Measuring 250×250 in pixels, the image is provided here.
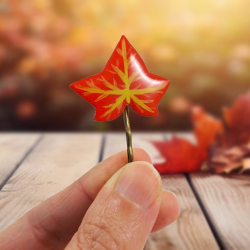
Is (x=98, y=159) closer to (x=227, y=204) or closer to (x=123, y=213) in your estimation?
(x=227, y=204)

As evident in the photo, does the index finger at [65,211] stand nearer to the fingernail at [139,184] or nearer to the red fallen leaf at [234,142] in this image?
the fingernail at [139,184]

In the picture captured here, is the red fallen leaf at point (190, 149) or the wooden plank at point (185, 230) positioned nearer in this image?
the wooden plank at point (185, 230)

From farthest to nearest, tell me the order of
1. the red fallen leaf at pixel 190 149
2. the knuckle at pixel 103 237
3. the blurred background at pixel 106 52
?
the blurred background at pixel 106 52 < the red fallen leaf at pixel 190 149 < the knuckle at pixel 103 237

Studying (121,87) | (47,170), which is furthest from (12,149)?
(121,87)

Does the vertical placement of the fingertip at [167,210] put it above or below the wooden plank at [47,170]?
above

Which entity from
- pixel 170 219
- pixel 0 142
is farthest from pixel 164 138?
pixel 170 219

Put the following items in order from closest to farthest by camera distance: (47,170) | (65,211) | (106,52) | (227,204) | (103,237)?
1. (103,237)
2. (65,211)
3. (227,204)
4. (47,170)
5. (106,52)

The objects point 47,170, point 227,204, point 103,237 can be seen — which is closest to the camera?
point 103,237

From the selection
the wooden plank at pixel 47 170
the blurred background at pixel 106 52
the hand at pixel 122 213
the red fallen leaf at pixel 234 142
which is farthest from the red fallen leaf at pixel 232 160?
the blurred background at pixel 106 52

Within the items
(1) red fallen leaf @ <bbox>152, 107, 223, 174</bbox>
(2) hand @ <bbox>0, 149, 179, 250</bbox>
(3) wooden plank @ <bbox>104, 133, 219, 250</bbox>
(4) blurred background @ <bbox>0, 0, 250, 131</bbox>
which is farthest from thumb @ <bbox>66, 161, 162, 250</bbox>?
(4) blurred background @ <bbox>0, 0, 250, 131</bbox>
